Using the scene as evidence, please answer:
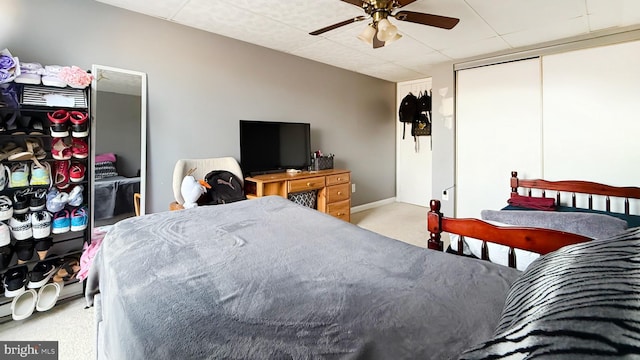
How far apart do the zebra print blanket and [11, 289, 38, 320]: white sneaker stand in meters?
2.67

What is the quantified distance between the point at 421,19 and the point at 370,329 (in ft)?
6.86

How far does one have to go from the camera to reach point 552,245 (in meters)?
1.01

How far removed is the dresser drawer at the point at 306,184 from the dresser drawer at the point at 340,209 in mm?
331

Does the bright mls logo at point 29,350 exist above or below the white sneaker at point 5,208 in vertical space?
below

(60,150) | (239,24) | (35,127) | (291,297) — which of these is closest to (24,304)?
(60,150)

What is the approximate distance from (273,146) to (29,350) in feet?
8.37

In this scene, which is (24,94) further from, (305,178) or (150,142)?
(305,178)

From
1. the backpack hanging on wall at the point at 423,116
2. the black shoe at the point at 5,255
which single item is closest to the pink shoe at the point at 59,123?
the black shoe at the point at 5,255

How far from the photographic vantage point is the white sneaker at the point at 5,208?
1.82 m

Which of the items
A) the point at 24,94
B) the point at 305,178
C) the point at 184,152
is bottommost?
the point at 305,178

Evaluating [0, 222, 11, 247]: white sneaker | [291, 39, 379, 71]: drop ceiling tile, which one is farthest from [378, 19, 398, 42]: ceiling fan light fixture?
[0, 222, 11, 247]: white sneaker

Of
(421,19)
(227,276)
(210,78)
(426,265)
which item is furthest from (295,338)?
(210,78)

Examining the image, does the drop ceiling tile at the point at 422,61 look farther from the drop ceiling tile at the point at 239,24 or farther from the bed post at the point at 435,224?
the bed post at the point at 435,224

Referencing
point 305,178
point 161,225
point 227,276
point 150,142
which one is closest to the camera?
point 227,276
